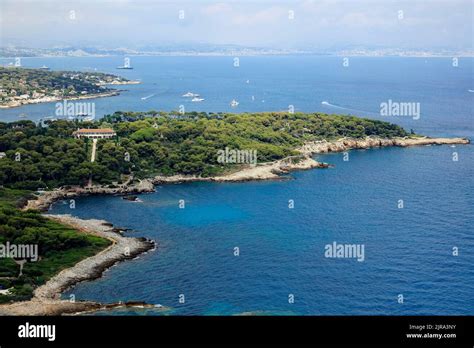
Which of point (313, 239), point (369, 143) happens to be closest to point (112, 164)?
point (313, 239)

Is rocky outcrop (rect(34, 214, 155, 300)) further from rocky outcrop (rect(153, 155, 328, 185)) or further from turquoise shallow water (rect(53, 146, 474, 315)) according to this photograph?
rocky outcrop (rect(153, 155, 328, 185))

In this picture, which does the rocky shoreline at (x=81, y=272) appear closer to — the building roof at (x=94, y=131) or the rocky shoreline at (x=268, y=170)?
the rocky shoreline at (x=268, y=170)

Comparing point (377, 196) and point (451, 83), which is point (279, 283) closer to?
point (377, 196)

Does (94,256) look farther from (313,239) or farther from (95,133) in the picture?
(95,133)

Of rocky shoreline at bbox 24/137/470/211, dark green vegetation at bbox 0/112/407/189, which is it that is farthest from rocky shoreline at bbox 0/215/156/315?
dark green vegetation at bbox 0/112/407/189

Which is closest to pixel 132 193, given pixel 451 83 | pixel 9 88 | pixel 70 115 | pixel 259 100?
pixel 70 115

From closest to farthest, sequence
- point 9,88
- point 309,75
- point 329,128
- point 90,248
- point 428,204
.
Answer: point 90,248 < point 428,204 < point 329,128 < point 9,88 < point 309,75

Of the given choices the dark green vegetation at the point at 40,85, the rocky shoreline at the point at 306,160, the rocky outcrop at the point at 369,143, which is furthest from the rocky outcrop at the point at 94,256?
the dark green vegetation at the point at 40,85
